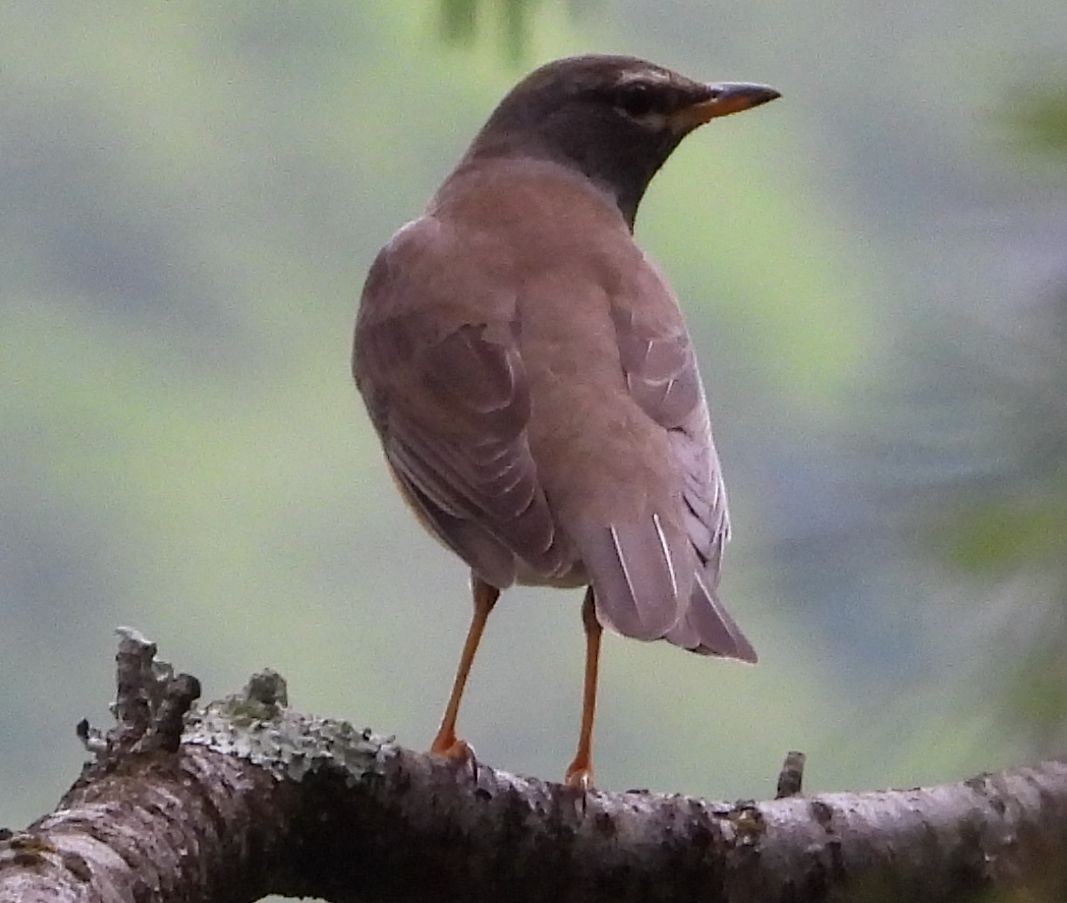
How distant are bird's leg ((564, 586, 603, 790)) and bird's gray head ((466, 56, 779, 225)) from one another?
3.90 ft

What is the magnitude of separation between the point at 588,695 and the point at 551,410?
1.38ft

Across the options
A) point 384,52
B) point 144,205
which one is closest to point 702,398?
point 384,52

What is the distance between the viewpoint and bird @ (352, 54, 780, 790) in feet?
7.23

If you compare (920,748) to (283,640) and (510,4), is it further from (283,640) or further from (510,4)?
(283,640)

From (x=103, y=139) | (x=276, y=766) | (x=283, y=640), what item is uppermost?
(x=103, y=139)

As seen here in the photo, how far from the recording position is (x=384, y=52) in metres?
5.78

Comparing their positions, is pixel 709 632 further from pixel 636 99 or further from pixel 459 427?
pixel 636 99

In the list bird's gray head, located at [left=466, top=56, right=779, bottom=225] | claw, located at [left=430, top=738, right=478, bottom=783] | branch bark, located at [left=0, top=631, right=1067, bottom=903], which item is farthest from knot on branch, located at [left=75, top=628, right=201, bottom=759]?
bird's gray head, located at [left=466, top=56, right=779, bottom=225]

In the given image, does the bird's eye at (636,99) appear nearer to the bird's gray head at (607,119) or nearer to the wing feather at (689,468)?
the bird's gray head at (607,119)

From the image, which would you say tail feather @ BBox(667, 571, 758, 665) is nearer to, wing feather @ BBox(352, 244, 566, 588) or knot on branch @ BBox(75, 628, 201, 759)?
wing feather @ BBox(352, 244, 566, 588)

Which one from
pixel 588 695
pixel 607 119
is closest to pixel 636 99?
pixel 607 119

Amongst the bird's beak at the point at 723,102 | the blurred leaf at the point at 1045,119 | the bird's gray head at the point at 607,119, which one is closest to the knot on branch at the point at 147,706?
the blurred leaf at the point at 1045,119

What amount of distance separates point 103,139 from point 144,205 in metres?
0.32

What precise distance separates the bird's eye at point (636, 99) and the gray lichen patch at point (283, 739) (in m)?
2.09
